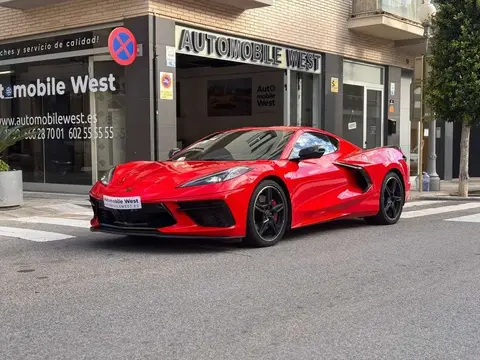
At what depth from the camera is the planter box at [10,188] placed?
10.3 metres

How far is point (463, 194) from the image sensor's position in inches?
570

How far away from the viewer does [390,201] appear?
8.62m

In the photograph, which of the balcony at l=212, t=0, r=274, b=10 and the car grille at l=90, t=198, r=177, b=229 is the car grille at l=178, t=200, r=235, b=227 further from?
the balcony at l=212, t=0, r=274, b=10

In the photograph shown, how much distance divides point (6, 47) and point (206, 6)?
16.7 feet

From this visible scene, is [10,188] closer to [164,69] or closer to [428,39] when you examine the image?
[164,69]

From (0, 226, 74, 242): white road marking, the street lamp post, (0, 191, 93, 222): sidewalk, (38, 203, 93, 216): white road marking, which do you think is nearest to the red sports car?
(0, 226, 74, 242): white road marking

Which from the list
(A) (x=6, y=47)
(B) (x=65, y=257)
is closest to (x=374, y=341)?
(B) (x=65, y=257)

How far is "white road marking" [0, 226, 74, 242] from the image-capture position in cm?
734

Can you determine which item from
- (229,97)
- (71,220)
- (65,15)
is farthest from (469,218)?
(229,97)

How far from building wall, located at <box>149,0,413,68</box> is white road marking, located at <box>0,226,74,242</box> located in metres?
5.49

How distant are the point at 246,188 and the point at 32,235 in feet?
10.3

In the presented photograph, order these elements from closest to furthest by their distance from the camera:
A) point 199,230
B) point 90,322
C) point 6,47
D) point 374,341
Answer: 1. point 374,341
2. point 90,322
3. point 199,230
4. point 6,47

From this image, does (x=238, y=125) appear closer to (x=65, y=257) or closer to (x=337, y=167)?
(x=337, y=167)

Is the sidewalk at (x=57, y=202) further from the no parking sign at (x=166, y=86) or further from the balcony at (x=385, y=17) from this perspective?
the balcony at (x=385, y=17)
